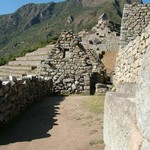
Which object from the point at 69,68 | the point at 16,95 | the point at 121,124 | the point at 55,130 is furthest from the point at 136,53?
the point at 69,68

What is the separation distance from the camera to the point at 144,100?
2.40 m

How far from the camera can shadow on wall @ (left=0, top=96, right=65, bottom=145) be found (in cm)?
735

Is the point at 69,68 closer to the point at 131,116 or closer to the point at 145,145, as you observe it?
the point at 131,116

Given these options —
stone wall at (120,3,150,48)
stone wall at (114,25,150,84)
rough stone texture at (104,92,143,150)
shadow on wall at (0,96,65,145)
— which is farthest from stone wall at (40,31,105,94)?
rough stone texture at (104,92,143,150)

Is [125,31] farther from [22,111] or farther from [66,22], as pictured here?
[66,22]

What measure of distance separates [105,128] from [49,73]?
1288 centimetres

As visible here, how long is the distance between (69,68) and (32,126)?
796 cm

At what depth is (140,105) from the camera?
8.13 ft

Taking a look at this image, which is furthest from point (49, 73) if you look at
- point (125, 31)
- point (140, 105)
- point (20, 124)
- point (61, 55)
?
point (140, 105)

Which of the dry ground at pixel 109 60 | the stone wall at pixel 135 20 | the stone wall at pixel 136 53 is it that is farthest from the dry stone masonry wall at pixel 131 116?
the dry ground at pixel 109 60

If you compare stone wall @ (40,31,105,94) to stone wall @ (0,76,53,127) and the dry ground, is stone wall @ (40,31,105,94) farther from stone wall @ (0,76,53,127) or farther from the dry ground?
the dry ground

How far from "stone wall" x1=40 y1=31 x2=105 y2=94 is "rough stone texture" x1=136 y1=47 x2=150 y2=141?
1303 centimetres

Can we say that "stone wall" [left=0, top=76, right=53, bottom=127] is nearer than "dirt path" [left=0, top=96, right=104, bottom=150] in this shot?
No

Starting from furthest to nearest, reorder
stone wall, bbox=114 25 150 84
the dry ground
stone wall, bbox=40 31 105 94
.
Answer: the dry ground → stone wall, bbox=40 31 105 94 → stone wall, bbox=114 25 150 84
